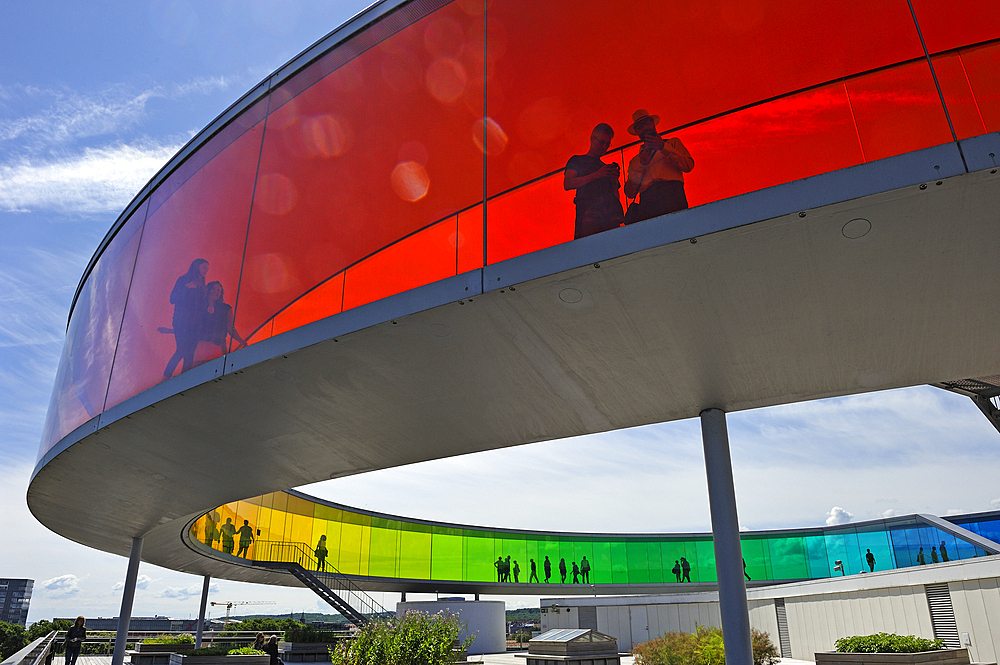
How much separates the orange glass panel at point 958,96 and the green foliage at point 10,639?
148 feet

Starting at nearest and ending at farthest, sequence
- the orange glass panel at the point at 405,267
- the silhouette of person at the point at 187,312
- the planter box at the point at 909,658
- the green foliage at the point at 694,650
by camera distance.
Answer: the orange glass panel at the point at 405,267, the silhouette of person at the point at 187,312, the planter box at the point at 909,658, the green foliage at the point at 694,650

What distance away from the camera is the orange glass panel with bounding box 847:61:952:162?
4.84 metres

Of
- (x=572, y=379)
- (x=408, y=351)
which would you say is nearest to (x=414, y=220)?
(x=408, y=351)

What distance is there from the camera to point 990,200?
440 cm

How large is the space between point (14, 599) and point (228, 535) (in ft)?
540

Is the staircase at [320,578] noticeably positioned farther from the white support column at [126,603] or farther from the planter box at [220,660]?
the white support column at [126,603]

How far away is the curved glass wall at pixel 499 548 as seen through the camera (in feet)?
83.3

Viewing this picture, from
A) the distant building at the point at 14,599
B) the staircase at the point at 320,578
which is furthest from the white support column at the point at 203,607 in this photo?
the distant building at the point at 14,599

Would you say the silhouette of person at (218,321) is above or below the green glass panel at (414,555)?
above

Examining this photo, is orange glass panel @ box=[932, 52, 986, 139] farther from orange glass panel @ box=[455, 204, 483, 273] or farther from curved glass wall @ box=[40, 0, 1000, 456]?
orange glass panel @ box=[455, 204, 483, 273]

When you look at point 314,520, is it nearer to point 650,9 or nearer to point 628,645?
point 628,645

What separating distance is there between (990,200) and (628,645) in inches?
895

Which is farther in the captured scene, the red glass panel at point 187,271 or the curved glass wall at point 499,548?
the curved glass wall at point 499,548

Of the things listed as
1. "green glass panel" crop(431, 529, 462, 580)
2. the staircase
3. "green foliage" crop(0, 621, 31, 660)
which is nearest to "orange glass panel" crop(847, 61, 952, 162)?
the staircase
